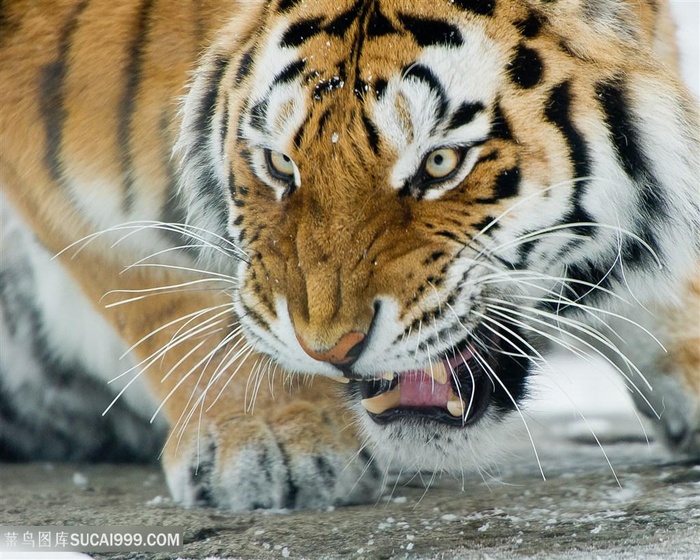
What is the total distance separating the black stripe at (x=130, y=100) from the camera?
164 centimetres

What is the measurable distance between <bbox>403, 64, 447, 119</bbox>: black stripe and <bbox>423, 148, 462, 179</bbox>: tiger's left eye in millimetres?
49

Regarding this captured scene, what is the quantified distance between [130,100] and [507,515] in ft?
A: 3.04

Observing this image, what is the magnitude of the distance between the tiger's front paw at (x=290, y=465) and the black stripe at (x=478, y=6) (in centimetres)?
67

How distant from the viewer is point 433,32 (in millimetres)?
1372

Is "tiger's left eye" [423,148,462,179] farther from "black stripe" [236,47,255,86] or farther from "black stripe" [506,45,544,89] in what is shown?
"black stripe" [236,47,255,86]

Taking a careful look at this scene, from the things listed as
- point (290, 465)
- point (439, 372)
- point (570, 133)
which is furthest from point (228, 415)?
point (570, 133)

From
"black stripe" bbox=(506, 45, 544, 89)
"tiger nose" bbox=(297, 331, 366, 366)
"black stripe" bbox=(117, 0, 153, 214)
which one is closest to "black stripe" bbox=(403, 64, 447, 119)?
"black stripe" bbox=(506, 45, 544, 89)

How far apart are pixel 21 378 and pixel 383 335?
0.91 m

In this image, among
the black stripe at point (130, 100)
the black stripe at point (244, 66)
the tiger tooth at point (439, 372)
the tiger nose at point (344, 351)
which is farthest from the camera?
the black stripe at point (130, 100)

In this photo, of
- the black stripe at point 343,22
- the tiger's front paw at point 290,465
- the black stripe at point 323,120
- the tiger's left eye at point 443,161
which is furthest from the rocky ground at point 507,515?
the black stripe at point 343,22

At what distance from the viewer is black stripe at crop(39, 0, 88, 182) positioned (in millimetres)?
1664

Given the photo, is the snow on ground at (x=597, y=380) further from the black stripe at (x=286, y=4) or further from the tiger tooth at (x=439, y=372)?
the black stripe at (x=286, y=4)

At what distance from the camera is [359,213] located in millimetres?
1364

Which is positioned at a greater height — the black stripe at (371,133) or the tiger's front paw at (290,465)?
the black stripe at (371,133)
